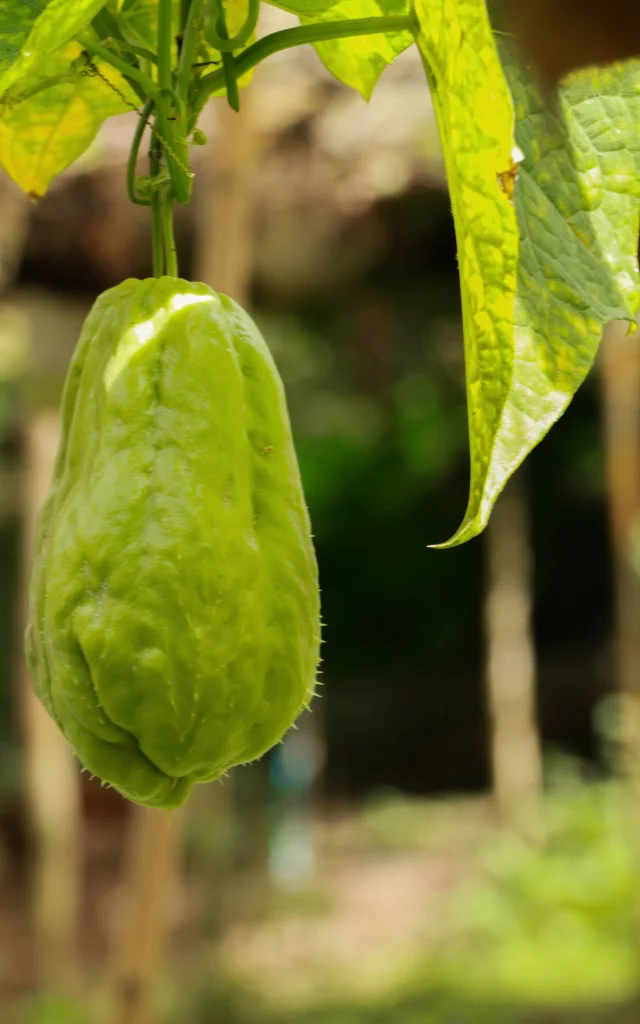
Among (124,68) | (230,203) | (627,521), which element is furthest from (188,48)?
(627,521)

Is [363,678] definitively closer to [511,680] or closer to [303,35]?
[511,680]

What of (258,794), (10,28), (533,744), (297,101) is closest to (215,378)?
(10,28)

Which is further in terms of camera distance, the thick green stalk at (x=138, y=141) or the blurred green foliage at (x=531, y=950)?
the blurred green foliage at (x=531, y=950)

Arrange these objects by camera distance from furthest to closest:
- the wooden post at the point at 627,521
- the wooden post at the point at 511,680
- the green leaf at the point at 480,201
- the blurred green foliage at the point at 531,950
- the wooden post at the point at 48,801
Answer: the wooden post at the point at 511,680, the wooden post at the point at 627,521, the blurred green foliage at the point at 531,950, the wooden post at the point at 48,801, the green leaf at the point at 480,201

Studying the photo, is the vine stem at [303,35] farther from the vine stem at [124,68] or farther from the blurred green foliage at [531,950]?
the blurred green foliage at [531,950]

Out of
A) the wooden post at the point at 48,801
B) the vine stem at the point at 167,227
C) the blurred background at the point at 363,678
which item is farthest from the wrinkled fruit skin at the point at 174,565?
the wooden post at the point at 48,801

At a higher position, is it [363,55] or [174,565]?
[363,55]

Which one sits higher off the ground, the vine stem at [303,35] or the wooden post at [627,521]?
the vine stem at [303,35]
